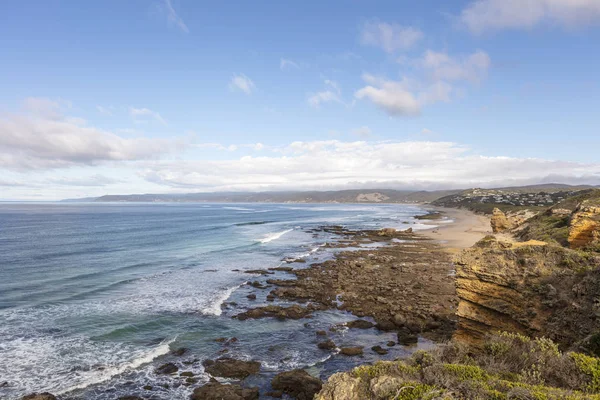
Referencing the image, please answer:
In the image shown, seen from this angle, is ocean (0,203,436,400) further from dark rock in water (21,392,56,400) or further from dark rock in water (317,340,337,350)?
dark rock in water (21,392,56,400)

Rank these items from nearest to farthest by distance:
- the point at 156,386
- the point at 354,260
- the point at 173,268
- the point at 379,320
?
the point at 156,386
the point at 379,320
the point at 173,268
the point at 354,260

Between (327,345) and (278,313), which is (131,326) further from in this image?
(327,345)

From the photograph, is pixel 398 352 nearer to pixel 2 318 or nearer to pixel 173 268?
pixel 2 318

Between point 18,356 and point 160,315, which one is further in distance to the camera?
point 160,315

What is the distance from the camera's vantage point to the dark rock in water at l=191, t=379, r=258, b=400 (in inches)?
567

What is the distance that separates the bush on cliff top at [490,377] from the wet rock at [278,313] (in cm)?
1595

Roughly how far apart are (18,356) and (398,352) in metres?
20.9

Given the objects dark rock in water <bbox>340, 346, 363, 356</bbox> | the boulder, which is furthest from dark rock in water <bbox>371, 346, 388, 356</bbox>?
the boulder

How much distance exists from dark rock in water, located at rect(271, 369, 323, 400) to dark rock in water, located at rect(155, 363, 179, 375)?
5.34 metres

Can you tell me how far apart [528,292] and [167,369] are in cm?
1733

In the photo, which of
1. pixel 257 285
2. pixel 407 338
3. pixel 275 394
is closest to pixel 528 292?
pixel 407 338

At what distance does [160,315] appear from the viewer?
80.6 feet

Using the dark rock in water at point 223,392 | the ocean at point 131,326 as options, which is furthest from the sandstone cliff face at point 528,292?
the dark rock in water at point 223,392

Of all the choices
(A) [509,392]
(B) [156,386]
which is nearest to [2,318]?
(B) [156,386]
